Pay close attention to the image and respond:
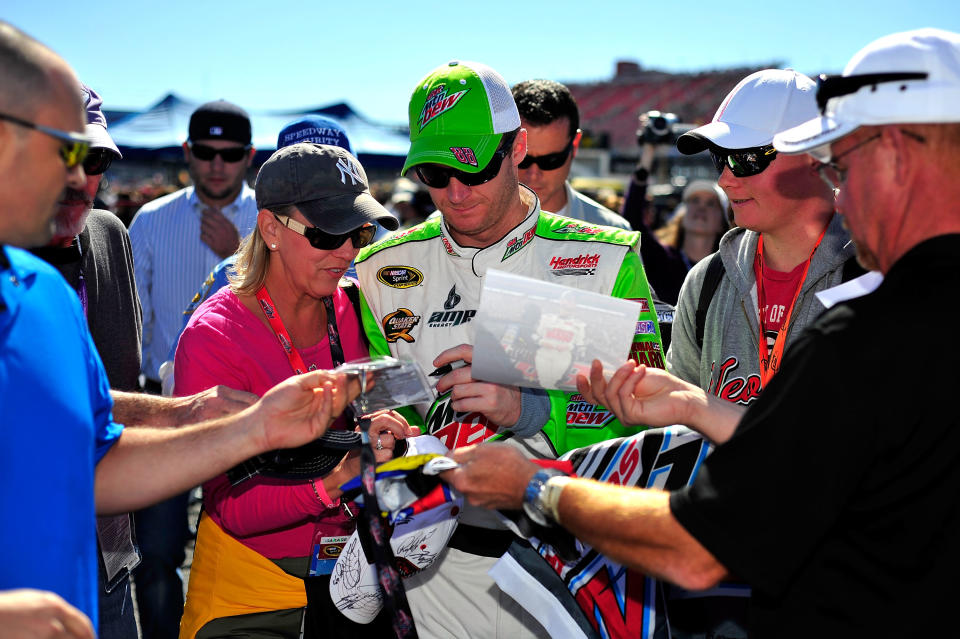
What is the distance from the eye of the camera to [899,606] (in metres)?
1.58

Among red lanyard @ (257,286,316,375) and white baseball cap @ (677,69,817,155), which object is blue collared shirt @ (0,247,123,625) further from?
white baseball cap @ (677,69,817,155)

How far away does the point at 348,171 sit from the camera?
2.96 metres

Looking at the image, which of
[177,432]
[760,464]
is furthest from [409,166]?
[760,464]

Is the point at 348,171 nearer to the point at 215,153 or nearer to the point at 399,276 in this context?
the point at 399,276

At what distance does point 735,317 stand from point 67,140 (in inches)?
95.2

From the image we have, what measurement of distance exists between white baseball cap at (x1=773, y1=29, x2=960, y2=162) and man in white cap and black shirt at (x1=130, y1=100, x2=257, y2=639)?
4.28m

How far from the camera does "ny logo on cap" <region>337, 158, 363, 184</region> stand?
9.61 ft

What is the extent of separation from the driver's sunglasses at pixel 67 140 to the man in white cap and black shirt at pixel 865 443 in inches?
55.6

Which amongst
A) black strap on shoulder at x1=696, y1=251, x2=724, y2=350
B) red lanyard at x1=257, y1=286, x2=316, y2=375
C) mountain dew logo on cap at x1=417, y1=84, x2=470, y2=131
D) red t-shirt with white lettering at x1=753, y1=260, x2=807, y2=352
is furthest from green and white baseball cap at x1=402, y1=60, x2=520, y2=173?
red t-shirt with white lettering at x1=753, y1=260, x2=807, y2=352

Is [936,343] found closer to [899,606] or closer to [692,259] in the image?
[899,606]

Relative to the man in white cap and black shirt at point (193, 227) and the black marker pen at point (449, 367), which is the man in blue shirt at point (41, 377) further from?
the man in white cap and black shirt at point (193, 227)

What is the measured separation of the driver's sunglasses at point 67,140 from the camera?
161 cm

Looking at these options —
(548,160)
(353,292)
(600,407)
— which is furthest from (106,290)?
(548,160)
